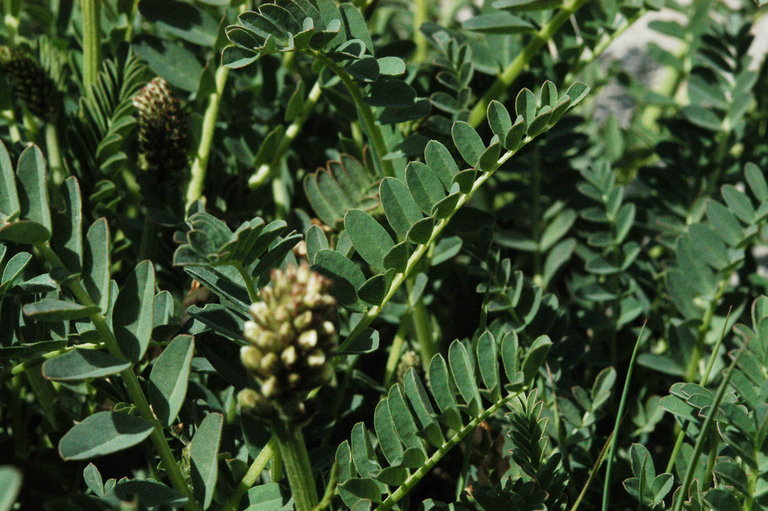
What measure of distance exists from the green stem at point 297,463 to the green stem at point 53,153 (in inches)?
22.2

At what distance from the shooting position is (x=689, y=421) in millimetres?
899

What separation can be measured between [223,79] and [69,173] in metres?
0.24

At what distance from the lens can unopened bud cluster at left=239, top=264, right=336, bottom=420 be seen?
57cm

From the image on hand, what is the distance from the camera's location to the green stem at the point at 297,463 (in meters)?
0.63

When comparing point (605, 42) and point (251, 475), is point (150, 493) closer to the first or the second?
point (251, 475)

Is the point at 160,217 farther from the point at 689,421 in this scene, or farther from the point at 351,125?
the point at 689,421

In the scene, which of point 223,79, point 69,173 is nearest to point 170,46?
point 223,79

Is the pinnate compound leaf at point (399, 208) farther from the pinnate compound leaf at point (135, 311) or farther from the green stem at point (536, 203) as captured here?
the green stem at point (536, 203)

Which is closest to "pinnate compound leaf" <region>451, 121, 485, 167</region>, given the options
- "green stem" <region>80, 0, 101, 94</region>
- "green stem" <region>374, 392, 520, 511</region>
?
"green stem" <region>374, 392, 520, 511</region>

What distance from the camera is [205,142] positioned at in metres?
1.04

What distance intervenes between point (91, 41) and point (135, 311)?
1.56 feet

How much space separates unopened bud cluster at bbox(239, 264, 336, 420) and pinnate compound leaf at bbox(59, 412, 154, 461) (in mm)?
143

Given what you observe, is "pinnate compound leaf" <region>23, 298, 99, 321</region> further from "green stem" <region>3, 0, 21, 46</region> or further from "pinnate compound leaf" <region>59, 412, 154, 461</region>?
"green stem" <region>3, 0, 21, 46</region>

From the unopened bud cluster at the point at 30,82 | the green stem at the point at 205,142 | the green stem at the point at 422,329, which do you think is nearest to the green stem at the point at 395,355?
the green stem at the point at 422,329
